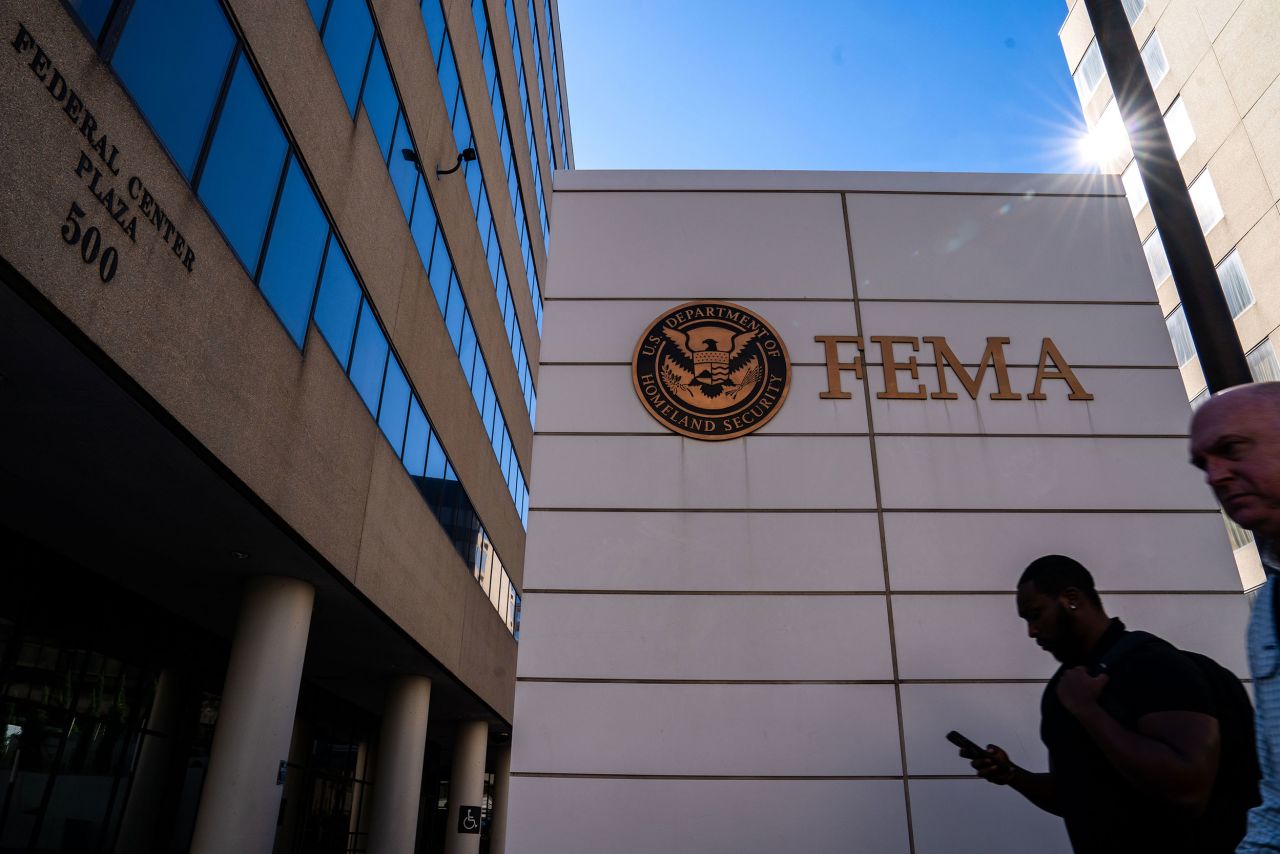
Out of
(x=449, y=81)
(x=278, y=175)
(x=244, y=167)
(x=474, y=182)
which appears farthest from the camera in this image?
(x=474, y=182)

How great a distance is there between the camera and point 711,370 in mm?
5570

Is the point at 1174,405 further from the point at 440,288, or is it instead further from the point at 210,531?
the point at 440,288

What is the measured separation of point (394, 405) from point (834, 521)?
1062cm

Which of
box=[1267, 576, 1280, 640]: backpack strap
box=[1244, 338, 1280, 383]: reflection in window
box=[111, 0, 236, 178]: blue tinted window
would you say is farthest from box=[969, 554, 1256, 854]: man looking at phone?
box=[1244, 338, 1280, 383]: reflection in window

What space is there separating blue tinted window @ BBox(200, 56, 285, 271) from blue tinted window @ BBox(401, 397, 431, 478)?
5844 mm

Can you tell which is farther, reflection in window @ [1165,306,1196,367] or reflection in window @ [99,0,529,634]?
reflection in window @ [1165,306,1196,367]

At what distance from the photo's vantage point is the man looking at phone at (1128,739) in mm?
2393

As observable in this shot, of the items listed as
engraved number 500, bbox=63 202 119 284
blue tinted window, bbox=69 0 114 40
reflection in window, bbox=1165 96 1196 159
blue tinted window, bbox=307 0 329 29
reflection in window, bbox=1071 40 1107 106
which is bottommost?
engraved number 500, bbox=63 202 119 284

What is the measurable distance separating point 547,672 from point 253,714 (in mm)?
7885

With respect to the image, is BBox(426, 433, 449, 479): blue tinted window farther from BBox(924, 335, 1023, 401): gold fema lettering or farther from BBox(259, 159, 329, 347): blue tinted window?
BBox(924, 335, 1023, 401): gold fema lettering

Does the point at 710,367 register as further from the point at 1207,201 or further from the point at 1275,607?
the point at 1207,201

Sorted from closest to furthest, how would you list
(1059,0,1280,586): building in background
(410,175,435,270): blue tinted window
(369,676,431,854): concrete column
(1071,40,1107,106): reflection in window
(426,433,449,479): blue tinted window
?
(410,175,435,270): blue tinted window, (426,433,449,479): blue tinted window, (369,676,431,854): concrete column, (1059,0,1280,586): building in background, (1071,40,1107,106): reflection in window

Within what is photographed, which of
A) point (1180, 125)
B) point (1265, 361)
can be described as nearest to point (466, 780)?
point (1265, 361)

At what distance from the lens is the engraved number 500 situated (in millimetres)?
6152
